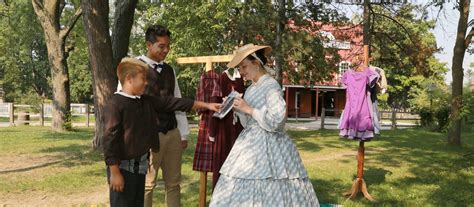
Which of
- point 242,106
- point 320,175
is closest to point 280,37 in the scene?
point 320,175

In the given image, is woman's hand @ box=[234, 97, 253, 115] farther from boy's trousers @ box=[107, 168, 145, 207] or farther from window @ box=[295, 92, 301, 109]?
window @ box=[295, 92, 301, 109]

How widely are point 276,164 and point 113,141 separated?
1394mm

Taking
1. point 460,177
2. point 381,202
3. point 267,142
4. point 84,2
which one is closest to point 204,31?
point 84,2

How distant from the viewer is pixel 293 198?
380 centimetres

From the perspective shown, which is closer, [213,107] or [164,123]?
[213,107]

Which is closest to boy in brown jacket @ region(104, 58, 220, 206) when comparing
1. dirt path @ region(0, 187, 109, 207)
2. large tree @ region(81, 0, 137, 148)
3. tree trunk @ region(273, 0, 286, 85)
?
dirt path @ region(0, 187, 109, 207)

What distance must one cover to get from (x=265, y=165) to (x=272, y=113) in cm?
46

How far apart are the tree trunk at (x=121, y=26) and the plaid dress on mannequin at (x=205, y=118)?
6.11m

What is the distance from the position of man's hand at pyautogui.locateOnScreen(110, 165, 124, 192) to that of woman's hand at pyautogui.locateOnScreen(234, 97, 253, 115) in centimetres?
113

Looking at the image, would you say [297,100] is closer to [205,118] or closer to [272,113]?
[205,118]

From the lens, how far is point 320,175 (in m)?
8.82

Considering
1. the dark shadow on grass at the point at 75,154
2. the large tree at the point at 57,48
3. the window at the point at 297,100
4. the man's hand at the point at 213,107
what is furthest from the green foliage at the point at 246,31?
the window at the point at 297,100

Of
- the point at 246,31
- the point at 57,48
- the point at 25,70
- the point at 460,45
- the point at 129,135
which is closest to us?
the point at 129,135

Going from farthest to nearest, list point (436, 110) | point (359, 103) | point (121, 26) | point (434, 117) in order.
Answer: point (434, 117) < point (436, 110) < point (121, 26) < point (359, 103)
